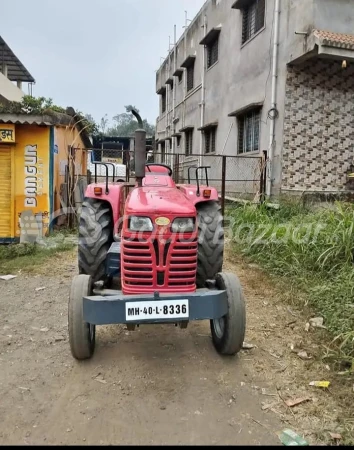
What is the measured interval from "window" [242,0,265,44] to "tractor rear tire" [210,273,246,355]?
9.05 m

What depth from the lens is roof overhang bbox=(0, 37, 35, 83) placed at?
64.0 feet

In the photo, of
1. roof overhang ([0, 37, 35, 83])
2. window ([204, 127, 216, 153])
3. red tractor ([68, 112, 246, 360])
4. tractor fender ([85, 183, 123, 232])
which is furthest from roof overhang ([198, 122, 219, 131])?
roof overhang ([0, 37, 35, 83])

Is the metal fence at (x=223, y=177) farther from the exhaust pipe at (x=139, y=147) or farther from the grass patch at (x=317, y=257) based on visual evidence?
the exhaust pipe at (x=139, y=147)

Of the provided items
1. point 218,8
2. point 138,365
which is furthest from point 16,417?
point 218,8

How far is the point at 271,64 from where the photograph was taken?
9.27m

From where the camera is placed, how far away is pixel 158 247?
2.93 m

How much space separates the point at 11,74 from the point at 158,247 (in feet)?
82.4

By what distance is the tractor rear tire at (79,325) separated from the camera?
2.91 m

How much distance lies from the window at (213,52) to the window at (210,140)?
2.47 m

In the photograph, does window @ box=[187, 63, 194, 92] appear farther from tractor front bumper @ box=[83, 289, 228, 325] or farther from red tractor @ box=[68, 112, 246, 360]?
tractor front bumper @ box=[83, 289, 228, 325]

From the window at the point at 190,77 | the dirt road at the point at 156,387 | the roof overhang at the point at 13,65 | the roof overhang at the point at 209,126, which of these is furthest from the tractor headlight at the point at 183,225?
the roof overhang at the point at 13,65

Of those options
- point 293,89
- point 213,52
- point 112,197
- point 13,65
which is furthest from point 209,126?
point 13,65

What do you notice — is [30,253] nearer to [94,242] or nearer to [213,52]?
[94,242]

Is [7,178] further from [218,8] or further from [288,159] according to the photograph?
[218,8]
